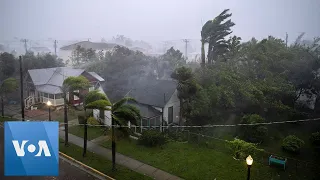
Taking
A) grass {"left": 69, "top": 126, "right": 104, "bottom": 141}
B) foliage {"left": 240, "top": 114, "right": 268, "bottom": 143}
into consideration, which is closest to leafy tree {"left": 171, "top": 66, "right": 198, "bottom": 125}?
foliage {"left": 240, "top": 114, "right": 268, "bottom": 143}

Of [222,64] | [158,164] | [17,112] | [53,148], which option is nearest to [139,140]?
[158,164]

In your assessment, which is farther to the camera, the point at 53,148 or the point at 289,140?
the point at 289,140

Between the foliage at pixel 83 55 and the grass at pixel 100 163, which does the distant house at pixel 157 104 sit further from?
the foliage at pixel 83 55

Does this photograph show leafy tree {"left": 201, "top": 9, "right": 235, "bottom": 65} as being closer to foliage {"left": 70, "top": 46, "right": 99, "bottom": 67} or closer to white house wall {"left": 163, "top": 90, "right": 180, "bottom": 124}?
white house wall {"left": 163, "top": 90, "right": 180, "bottom": 124}

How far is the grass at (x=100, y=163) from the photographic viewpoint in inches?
504

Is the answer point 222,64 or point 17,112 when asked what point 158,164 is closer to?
point 222,64

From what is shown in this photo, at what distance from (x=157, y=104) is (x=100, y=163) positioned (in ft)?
25.7

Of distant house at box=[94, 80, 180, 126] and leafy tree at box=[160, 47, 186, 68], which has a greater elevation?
leafy tree at box=[160, 47, 186, 68]

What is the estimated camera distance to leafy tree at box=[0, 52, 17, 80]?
35.4 m

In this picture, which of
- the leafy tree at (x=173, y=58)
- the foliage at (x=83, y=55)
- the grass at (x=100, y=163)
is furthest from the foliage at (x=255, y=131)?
the foliage at (x=83, y=55)

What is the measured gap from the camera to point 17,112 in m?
26.4

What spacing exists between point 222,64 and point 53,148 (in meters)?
17.3

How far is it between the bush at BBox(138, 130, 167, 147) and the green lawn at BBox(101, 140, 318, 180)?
43cm

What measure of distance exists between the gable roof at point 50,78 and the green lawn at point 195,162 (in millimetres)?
15222
